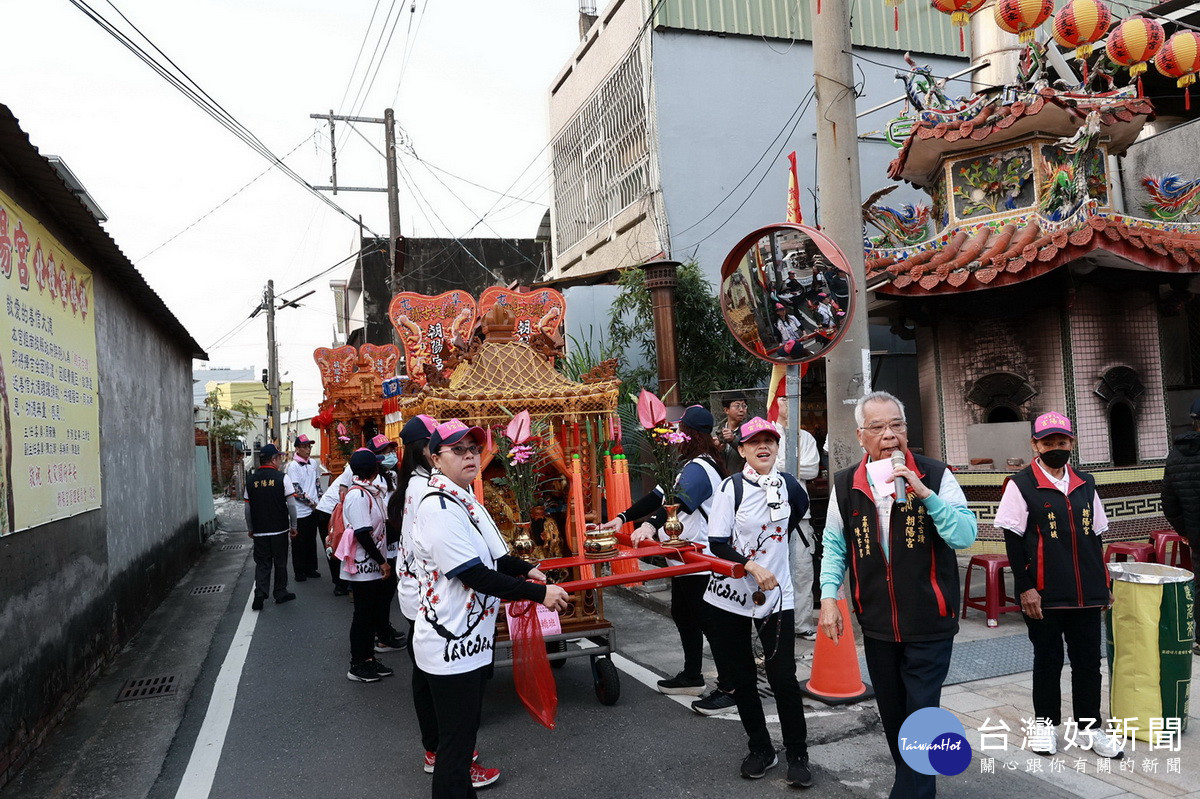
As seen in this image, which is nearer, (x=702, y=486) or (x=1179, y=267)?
(x=702, y=486)

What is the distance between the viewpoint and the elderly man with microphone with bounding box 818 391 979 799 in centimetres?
346

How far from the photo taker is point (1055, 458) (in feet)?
15.1

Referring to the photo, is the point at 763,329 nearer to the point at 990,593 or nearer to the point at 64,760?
the point at 990,593

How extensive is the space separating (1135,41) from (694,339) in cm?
689

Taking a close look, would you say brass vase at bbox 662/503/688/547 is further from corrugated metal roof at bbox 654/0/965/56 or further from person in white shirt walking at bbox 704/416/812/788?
corrugated metal roof at bbox 654/0/965/56

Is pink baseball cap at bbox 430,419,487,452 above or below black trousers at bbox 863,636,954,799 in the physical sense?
above

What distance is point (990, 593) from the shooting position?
7.22 meters

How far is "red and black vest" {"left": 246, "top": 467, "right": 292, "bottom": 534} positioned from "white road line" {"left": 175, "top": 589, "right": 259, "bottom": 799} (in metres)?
1.77

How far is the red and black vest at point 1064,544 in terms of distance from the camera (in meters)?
4.46

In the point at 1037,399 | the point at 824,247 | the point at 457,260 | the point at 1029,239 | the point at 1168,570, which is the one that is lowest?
the point at 1168,570

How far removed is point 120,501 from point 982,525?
32.1 feet

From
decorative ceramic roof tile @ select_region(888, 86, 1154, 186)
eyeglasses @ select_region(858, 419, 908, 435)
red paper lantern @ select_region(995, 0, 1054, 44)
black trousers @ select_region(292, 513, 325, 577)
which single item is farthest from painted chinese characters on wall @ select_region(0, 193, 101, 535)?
decorative ceramic roof tile @ select_region(888, 86, 1154, 186)

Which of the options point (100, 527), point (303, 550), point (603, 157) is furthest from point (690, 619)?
point (603, 157)

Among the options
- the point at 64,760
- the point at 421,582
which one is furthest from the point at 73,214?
the point at 421,582
